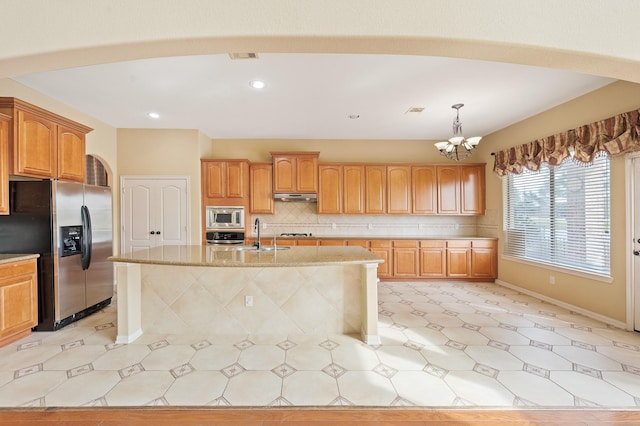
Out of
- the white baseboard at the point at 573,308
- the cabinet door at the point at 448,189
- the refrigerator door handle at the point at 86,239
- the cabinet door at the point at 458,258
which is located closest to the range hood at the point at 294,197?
the cabinet door at the point at 448,189

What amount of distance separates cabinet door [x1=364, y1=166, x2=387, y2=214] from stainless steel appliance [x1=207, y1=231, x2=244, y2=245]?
8.13 ft

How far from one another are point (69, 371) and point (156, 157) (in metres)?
3.75

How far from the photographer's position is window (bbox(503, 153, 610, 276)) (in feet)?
11.3

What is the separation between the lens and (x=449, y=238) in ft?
17.4

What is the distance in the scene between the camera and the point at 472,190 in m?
5.54

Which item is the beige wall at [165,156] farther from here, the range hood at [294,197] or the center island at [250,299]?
the center island at [250,299]

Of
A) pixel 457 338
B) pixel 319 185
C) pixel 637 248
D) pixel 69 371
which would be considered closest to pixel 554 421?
pixel 457 338

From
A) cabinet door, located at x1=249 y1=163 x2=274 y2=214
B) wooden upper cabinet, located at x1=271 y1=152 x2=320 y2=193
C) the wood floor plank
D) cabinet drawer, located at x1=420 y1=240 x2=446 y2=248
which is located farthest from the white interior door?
cabinet drawer, located at x1=420 y1=240 x2=446 y2=248

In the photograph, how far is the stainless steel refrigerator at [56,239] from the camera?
9.91ft

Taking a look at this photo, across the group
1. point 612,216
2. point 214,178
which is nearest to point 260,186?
point 214,178

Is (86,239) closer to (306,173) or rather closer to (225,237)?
(225,237)

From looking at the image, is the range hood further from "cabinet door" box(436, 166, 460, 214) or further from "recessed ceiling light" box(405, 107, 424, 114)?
"cabinet door" box(436, 166, 460, 214)

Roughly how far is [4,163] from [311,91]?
3.28m

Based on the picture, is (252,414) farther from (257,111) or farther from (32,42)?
(257,111)
